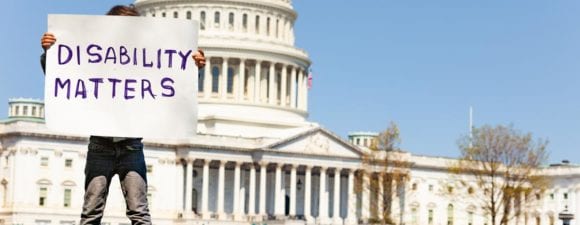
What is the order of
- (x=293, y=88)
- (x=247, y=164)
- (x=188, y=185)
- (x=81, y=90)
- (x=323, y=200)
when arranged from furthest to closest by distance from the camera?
1. (x=293, y=88)
2. (x=323, y=200)
3. (x=247, y=164)
4. (x=188, y=185)
5. (x=81, y=90)

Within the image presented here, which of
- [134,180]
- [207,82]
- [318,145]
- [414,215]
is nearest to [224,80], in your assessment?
[207,82]

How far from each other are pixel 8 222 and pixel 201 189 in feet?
65.6

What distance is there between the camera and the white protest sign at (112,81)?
16750 mm

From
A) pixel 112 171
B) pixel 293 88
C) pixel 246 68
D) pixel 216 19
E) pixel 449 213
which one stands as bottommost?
pixel 449 213

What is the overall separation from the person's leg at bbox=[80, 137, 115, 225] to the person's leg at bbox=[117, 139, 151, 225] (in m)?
0.14

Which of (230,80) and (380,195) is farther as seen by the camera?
(230,80)

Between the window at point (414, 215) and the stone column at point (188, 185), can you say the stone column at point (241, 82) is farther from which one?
the window at point (414, 215)

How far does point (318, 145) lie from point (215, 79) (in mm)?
14441

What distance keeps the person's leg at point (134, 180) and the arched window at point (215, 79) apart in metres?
124

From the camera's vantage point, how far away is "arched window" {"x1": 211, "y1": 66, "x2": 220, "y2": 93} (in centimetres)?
14100

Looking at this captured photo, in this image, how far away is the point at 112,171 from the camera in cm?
1653

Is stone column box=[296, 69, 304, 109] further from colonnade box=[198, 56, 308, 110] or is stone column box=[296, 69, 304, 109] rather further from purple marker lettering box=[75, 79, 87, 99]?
purple marker lettering box=[75, 79, 87, 99]

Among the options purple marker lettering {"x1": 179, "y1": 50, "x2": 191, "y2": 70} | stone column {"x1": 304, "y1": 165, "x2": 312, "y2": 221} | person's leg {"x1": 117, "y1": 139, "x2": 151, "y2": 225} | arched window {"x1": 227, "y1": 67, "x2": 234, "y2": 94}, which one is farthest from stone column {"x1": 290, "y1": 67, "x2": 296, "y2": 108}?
person's leg {"x1": 117, "y1": 139, "x2": 151, "y2": 225}

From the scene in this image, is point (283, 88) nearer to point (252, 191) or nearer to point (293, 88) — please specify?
point (293, 88)
